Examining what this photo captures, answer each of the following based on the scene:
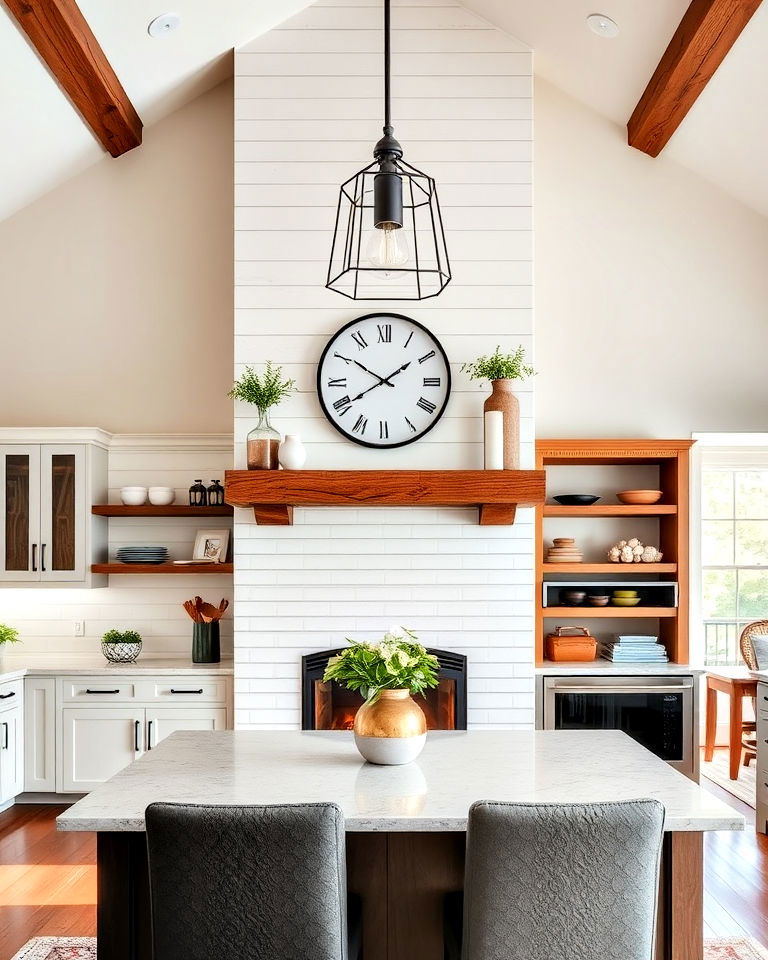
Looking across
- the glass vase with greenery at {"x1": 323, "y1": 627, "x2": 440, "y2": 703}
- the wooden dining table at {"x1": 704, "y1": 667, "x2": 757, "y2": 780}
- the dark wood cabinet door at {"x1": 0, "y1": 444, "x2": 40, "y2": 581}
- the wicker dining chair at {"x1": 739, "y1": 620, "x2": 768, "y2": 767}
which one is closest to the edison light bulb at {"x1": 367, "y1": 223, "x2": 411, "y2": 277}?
the glass vase with greenery at {"x1": 323, "y1": 627, "x2": 440, "y2": 703}

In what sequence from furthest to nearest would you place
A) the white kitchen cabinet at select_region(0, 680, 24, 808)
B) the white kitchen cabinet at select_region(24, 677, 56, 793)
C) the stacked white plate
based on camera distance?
the stacked white plate < the white kitchen cabinet at select_region(24, 677, 56, 793) < the white kitchen cabinet at select_region(0, 680, 24, 808)

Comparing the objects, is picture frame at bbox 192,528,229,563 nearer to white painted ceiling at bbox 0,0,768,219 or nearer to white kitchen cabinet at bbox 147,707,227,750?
white kitchen cabinet at bbox 147,707,227,750

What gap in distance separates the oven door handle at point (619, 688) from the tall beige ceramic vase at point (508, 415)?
1.21 m

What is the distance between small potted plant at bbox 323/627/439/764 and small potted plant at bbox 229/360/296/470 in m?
2.19

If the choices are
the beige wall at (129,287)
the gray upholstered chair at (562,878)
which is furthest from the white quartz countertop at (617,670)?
the gray upholstered chair at (562,878)

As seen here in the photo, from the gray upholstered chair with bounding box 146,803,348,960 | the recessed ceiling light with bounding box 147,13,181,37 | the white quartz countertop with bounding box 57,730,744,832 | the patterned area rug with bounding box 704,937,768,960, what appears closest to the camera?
the gray upholstered chair with bounding box 146,803,348,960

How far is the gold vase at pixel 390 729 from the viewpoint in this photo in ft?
8.17

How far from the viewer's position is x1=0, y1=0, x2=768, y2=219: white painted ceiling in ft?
14.0

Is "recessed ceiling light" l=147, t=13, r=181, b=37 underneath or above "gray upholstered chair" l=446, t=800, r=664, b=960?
above

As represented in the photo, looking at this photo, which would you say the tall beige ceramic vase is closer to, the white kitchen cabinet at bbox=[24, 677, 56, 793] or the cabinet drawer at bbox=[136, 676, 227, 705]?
the cabinet drawer at bbox=[136, 676, 227, 705]

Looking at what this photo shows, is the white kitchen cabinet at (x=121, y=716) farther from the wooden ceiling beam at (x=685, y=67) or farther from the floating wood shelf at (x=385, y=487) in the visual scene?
the wooden ceiling beam at (x=685, y=67)

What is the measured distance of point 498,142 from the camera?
4879 millimetres

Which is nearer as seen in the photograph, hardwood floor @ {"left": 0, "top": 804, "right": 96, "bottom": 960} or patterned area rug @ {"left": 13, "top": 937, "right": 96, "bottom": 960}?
patterned area rug @ {"left": 13, "top": 937, "right": 96, "bottom": 960}

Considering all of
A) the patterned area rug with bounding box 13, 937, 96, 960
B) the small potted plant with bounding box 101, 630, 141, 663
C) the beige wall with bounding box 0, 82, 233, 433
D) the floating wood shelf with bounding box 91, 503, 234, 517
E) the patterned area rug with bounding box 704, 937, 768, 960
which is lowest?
the patterned area rug with bounding box 13, 937, 96, 960
